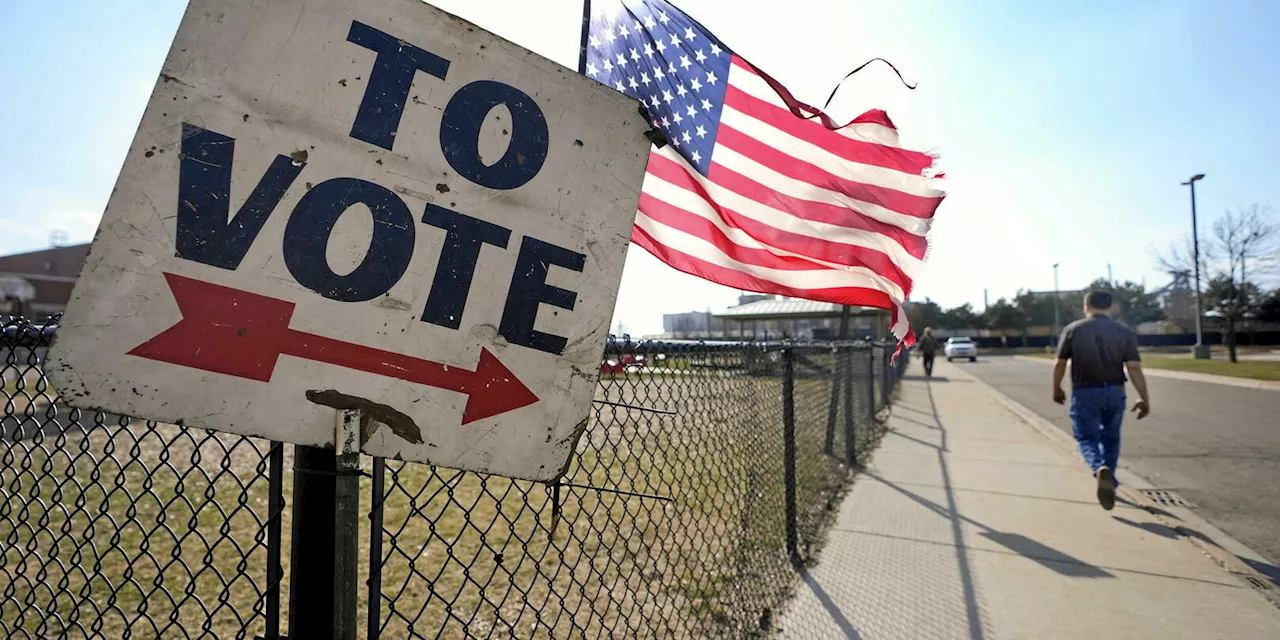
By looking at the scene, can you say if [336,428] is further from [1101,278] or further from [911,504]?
[1101,278]

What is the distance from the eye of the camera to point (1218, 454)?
7.53m

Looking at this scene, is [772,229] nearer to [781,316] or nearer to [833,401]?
[833,401]

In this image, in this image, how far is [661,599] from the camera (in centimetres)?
371

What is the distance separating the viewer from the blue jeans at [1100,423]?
17.9ft

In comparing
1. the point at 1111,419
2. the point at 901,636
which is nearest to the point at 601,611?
the point at 901,636

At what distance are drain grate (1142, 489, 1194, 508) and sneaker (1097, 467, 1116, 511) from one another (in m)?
0.74

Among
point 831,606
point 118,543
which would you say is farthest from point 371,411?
point 831,606

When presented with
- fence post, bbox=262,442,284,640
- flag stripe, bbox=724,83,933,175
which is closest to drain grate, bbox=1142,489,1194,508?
flag stripe, bbox=724,83,933,175

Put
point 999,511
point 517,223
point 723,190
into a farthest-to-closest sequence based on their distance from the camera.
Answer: point 999,511
point 723,190
point 517,223

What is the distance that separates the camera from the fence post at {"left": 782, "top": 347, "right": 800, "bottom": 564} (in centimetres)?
424

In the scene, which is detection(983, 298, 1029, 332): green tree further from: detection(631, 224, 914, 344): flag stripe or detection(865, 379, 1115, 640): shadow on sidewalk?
detection(631, 224, 914, 344): flag stripe

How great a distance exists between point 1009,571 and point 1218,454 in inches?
218

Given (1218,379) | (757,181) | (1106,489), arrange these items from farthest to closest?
1. (1218,379)
2. (1106,489)
3. (757,181)

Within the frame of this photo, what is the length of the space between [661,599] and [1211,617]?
2774 millimetres
